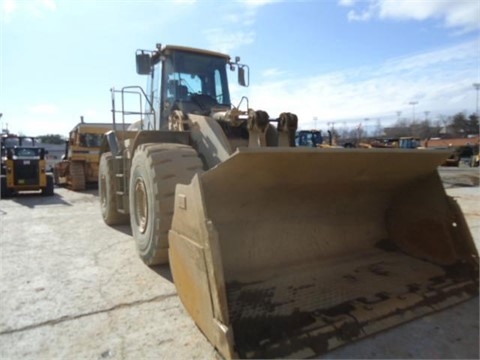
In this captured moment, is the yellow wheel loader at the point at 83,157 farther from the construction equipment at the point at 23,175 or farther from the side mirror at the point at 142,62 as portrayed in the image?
the side mirror at the point at 142,62

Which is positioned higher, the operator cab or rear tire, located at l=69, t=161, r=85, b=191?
the operator cab

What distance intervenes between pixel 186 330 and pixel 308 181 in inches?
61.0

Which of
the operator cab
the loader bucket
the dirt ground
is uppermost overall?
the operator cab

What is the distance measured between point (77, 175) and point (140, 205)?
34.8 ft

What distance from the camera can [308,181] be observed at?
10.9ft

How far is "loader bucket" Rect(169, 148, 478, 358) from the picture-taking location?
8.11 feet

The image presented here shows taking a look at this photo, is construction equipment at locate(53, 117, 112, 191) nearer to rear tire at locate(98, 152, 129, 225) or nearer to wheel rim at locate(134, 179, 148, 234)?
rear tire at locate(98, 152, 129, 225)

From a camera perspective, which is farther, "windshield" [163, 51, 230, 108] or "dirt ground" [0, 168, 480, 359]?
"windshield" [163, 51, 230, 108]

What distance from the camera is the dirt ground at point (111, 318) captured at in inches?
98.5

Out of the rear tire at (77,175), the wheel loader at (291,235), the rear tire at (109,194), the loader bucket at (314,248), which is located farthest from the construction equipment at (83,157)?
the loader bucket at (314,248)

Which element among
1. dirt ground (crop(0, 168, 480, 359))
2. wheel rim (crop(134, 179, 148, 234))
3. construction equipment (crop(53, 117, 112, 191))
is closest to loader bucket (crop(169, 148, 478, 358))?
dirt ground (crop(0, 168, 480, 359))

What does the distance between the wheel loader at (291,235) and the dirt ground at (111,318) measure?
0.45ft

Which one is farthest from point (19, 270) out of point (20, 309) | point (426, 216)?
point (426, 216)

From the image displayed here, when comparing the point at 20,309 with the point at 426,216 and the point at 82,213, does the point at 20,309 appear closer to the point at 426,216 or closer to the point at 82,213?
the point at 426,216
